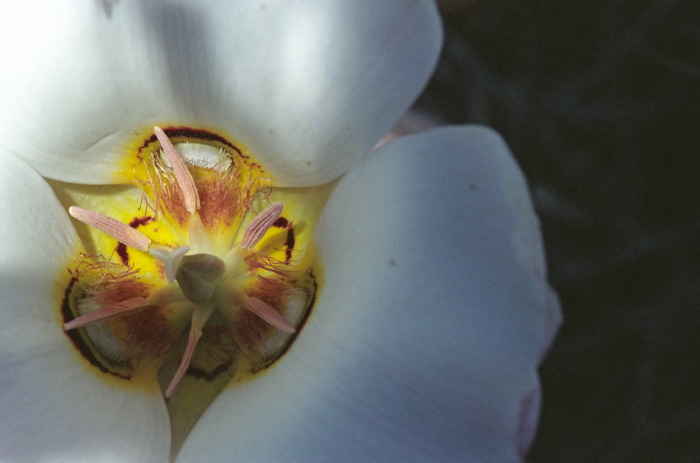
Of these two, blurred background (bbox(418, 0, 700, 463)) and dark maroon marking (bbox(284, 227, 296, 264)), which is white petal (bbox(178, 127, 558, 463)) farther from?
blurred background (bbox(418, 0, 700, 463))

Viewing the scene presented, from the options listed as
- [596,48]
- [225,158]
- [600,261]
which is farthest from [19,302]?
[596,48]

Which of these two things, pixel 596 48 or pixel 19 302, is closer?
pixel 19 302

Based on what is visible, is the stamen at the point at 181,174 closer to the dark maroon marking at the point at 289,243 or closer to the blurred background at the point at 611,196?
the dark maroon marking at the point at 289,243

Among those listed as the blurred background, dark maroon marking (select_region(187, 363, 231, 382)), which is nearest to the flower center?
dark maroon marking (select_region(187, 363, 231, 382))

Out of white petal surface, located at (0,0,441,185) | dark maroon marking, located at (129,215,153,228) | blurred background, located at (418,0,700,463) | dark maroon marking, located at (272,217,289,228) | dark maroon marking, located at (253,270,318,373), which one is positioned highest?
white petal surface, located at (0,0,441,185)

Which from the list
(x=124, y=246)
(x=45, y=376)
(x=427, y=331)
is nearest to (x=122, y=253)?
(x=124, y=246)

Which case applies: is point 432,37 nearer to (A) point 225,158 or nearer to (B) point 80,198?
(A) point 225,158
